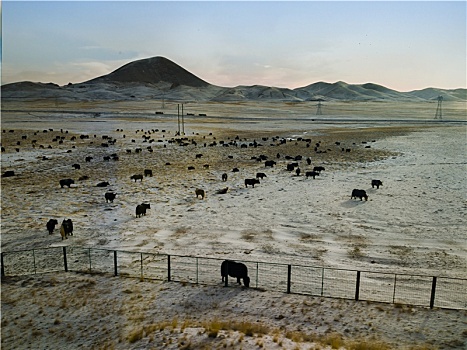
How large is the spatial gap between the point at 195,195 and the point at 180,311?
16.9m

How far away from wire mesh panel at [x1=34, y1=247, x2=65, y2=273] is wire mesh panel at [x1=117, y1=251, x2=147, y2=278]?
2.48m

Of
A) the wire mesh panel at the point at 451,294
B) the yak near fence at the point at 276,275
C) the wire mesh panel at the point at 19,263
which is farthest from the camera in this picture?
the wire mesh panel at the point at 19,263

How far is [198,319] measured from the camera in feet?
43.2

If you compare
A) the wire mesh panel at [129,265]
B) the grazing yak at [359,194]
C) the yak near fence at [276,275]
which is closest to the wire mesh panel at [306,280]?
the yak near fence at [276,275]

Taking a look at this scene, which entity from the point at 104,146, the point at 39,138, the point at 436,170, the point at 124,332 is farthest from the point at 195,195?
the point at 39,138

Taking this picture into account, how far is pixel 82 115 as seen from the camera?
12362 cm

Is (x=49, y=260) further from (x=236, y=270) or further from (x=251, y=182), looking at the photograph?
(x=251, y=182)

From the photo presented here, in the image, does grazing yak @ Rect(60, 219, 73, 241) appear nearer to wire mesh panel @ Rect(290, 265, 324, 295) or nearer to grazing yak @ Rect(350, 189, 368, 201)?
wire mesh panel @ Rect(290, 265, 324, 295)

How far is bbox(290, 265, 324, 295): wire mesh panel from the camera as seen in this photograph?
15.3 m

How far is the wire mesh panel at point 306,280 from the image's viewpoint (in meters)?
15.3

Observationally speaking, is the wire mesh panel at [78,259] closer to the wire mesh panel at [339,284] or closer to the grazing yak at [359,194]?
the wire mesh panel at [339,284]

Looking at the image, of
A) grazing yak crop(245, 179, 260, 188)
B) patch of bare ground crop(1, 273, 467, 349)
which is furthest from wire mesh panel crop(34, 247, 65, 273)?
grazing yak crop(245, 179, 260, 188)

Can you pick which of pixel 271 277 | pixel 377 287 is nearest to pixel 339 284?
pixel 377 287

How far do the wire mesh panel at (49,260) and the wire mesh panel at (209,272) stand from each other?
239 inches
